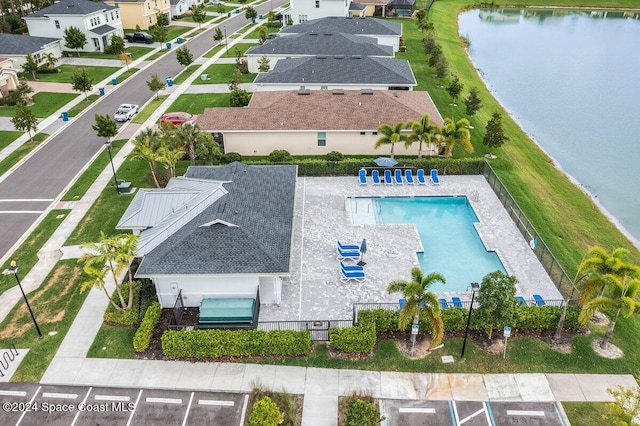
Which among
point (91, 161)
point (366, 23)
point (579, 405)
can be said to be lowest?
point (579, 405)

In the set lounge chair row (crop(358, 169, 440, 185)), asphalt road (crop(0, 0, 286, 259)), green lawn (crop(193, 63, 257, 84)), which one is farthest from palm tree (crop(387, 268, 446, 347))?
green lawn (crop(193, 63, 257, 84))

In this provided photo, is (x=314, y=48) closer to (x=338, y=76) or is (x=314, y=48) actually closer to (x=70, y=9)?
(x=338, y=76)

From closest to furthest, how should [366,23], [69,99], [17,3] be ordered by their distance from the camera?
[69,99], [366,23], [17,3]

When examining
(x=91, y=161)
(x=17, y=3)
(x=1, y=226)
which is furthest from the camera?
(x=17, y=3)

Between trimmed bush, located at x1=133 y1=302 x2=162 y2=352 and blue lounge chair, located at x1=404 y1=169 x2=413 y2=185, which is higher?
blue lounge chair, located at x1=404 y1=169 x2=413 y2=185

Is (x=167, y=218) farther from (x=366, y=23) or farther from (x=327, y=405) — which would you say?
(x=366, y=23)

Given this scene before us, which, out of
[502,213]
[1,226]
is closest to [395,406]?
[502,213]

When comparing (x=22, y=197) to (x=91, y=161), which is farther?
(x=91, y=161)

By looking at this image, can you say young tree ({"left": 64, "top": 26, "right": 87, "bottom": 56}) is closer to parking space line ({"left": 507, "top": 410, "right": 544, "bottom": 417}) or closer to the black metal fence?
the black metal fence
